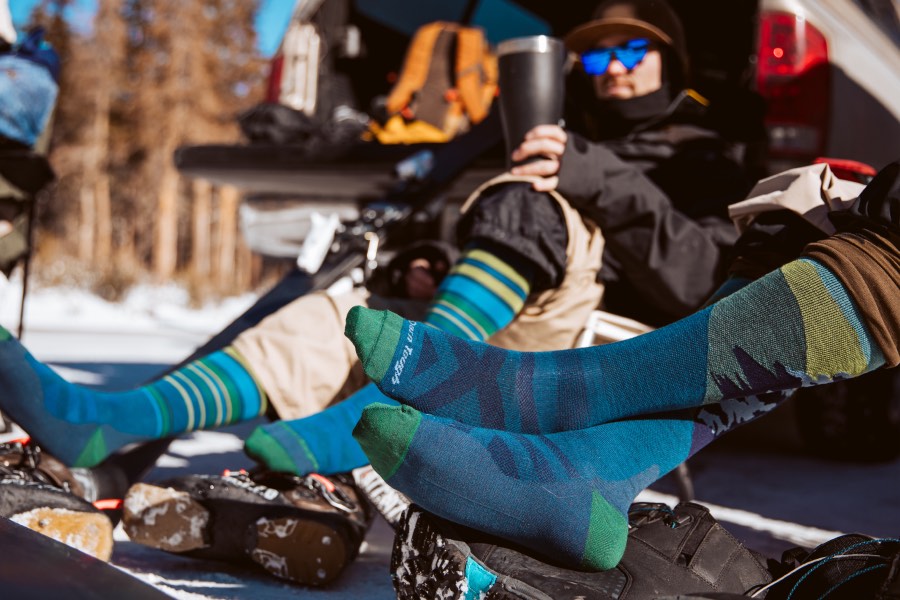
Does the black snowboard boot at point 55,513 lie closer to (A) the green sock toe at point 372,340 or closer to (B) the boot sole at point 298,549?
(B) the boot sole at point 298,549

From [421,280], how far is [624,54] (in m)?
0.65

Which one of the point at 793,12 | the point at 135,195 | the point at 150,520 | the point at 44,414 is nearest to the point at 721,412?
the point at 150,520

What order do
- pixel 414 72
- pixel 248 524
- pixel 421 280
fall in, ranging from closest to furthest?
pixel 248 524 → pixel 421 280 → pixel 414 72

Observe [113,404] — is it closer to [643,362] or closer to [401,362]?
[401,362]

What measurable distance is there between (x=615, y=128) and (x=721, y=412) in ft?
3.60

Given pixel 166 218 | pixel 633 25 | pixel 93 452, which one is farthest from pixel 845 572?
pixel 166 218

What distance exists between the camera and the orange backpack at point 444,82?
11.8 feet

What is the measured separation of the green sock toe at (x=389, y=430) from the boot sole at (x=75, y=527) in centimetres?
47

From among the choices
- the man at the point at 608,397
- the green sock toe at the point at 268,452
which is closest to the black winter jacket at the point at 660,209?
the man at the point at 608,397

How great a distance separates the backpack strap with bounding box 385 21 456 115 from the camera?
3604mm

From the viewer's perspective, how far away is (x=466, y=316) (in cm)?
141

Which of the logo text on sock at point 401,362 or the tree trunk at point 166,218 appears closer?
the logo text on sock at point 401,362

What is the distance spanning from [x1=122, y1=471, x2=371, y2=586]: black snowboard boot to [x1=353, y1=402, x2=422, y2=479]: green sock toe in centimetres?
39

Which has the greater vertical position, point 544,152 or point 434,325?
point 544,152
